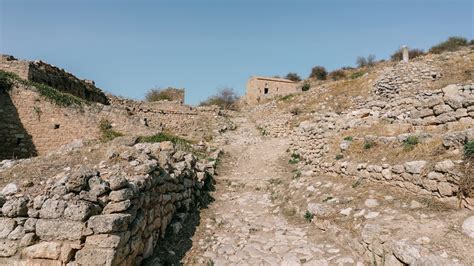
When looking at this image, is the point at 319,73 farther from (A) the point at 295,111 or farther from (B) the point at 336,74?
(A) the point at 295,111

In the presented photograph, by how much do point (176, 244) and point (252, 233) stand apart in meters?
1.57

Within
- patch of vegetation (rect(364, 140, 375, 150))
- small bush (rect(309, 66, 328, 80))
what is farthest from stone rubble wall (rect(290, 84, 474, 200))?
small bush (rect(309, 66, 328, 80))

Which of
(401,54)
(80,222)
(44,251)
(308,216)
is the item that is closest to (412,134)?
(308,216)

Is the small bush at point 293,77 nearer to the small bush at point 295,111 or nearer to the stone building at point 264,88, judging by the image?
the stone building at point 264,88

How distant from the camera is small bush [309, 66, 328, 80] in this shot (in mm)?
46156

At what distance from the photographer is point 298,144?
1289cm

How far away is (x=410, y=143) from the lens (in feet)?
22.8

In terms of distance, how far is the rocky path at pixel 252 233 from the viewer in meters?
5.59

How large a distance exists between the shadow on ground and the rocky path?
0.12 meters

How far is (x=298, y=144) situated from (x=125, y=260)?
9.27 meters

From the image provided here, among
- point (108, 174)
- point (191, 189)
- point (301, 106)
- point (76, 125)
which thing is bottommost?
point (191, 189)

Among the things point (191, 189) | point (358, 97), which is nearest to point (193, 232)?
point (191, 189)

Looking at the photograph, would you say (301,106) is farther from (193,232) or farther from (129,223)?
(129,223)

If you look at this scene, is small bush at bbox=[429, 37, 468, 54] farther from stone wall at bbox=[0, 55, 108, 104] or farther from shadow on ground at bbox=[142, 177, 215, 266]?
shadow on ground at bbox=[142, 177, 215, 266]
